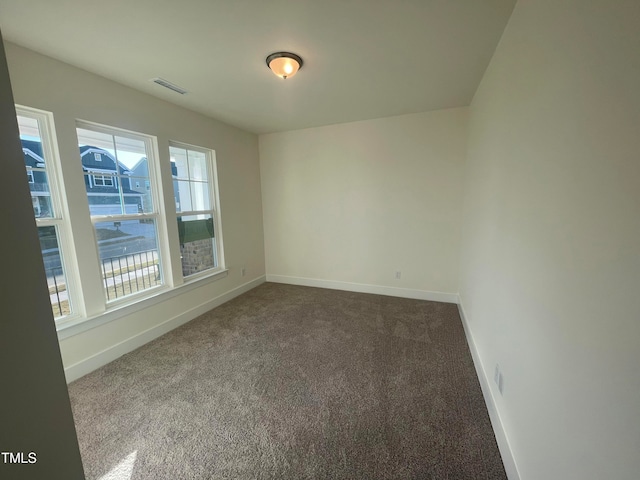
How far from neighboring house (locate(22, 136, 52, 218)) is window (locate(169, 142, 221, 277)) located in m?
1.14

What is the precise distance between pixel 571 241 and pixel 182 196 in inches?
138

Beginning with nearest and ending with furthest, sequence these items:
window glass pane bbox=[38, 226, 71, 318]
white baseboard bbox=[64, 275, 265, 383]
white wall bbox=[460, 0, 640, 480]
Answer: white wall bbox=[460, 0, 640, 480]
window glass pane bbox=[38, 226, 71, 318]
white baseboard bbox=[64, 275, 265, 383]

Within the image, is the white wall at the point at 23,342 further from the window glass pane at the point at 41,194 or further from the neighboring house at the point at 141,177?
the neighboring house at the point at 141,177

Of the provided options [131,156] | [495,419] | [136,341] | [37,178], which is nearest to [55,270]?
[37,178]

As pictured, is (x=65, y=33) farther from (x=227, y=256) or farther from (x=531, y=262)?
(x=531, y=262)

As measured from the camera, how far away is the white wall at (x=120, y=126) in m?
1.95

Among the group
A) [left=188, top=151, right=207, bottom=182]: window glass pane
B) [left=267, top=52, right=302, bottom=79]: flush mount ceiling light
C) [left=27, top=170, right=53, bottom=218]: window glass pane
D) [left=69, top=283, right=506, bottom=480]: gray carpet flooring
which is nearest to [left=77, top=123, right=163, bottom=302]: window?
[left=27, top=170, right=53, bottom=218]: window glass pane

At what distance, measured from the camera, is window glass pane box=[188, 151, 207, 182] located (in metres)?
3.32

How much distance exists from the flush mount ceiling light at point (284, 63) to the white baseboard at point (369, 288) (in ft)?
9.91

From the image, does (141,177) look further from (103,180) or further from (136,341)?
(136,341)

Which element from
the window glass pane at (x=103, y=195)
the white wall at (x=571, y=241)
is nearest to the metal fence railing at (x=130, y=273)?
the window glass pane at (x=103, y=195)

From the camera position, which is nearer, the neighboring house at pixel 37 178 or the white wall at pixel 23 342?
the white wall at pixel 23 342

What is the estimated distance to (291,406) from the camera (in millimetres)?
1822

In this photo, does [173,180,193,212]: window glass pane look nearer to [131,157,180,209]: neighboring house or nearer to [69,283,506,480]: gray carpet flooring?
[131,157,180,209]: neighboring house
